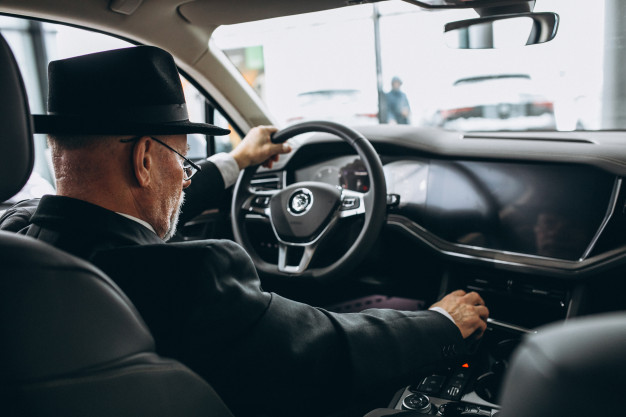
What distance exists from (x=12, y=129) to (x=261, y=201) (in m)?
1.36

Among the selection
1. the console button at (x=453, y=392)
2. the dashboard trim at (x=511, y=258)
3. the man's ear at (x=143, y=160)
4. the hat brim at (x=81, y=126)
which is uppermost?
the hat brim at (x=81, y=126)

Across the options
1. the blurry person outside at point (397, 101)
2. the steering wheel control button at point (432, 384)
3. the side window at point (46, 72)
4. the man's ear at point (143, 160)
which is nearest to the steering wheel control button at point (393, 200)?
the steering wheel control button at point (432, 384)

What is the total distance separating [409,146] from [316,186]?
0.42 m

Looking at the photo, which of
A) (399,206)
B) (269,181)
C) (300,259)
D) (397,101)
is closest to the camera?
(300,259)

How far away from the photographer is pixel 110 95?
4.19 ft

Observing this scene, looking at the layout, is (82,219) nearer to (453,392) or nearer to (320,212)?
(320,212)

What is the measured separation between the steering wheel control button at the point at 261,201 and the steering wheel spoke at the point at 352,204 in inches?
12.9

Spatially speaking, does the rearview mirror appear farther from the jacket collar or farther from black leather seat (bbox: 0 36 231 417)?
black leather seat (bbox: 0 36 231 417)

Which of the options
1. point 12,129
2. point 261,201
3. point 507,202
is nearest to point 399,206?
point 507,202

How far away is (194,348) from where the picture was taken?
107 centimetres

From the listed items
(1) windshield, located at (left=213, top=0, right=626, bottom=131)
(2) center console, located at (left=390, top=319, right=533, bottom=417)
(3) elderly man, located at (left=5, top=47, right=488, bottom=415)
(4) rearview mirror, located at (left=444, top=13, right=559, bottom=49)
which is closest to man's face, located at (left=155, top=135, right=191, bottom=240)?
(3) elderly man, located at (left=5, top=47, right=488, bottom=415)

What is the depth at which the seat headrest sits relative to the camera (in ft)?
3.20

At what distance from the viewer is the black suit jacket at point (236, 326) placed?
105 centimetres

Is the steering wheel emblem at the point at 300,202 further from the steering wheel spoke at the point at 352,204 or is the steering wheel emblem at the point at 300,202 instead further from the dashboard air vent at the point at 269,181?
the dashboard air vent at the point at 269,181
